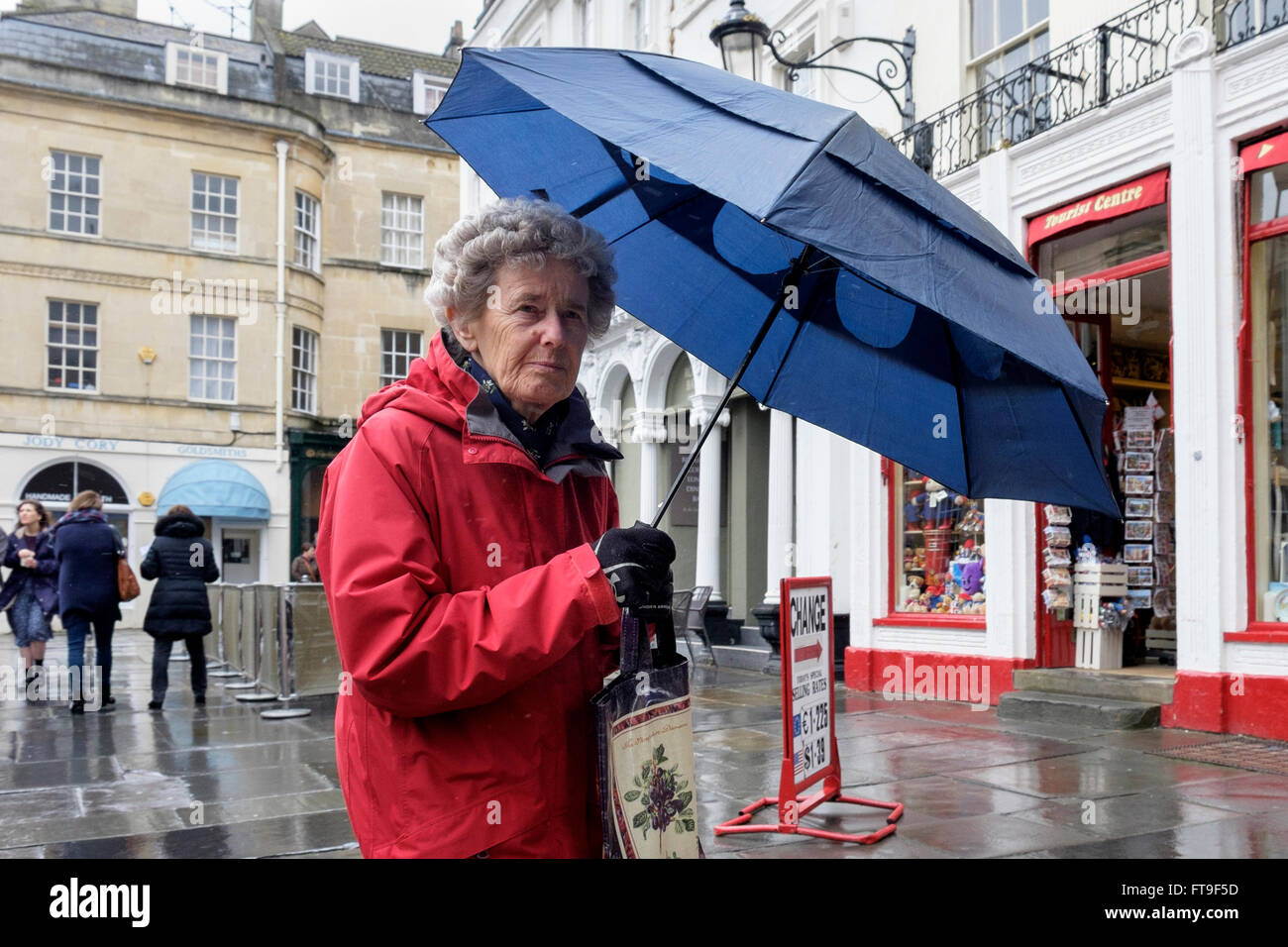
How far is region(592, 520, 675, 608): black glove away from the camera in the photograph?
6.33 ft

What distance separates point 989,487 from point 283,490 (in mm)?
26885

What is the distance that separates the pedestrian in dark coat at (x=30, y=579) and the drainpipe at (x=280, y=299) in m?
16.7

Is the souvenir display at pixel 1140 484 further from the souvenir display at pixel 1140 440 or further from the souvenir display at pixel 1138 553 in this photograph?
the souvenir display at pixel 1138 553

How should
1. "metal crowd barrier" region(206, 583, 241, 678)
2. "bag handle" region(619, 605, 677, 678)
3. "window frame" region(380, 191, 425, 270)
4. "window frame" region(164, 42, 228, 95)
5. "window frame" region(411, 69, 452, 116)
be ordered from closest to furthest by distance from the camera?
"bag handle" region(619, 605, 677, 678)
"metal crowd barrier" region(206, 583, 241, 678)
"window frame" region(164, 42, 228, 95)
"window frame" region(380, 191, 425, 270)
"window frame" region(411, 69, 452, 116)

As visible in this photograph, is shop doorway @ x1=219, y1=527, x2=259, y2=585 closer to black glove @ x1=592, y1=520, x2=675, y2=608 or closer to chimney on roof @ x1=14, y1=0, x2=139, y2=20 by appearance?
chimney on roof @ x1=14, y1=0, x2=139, y2=20

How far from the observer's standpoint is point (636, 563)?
195 centimetres

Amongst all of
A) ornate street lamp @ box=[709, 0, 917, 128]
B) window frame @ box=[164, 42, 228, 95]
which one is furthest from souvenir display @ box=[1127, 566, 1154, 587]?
window frame @ box=[164, 42, 228, 95]

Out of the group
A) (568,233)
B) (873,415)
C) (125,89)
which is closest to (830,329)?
(873,415)

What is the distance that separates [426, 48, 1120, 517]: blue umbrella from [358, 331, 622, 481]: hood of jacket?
1.73 feet

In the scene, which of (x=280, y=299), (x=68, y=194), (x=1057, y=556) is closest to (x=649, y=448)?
(x=1057, y=556)

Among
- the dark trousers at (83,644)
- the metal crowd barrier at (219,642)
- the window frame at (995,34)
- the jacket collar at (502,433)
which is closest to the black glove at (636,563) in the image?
the jacket collar at (502,433)

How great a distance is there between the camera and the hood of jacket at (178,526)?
11.1 m

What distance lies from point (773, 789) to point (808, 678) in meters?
1.22

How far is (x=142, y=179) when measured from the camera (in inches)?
1068
